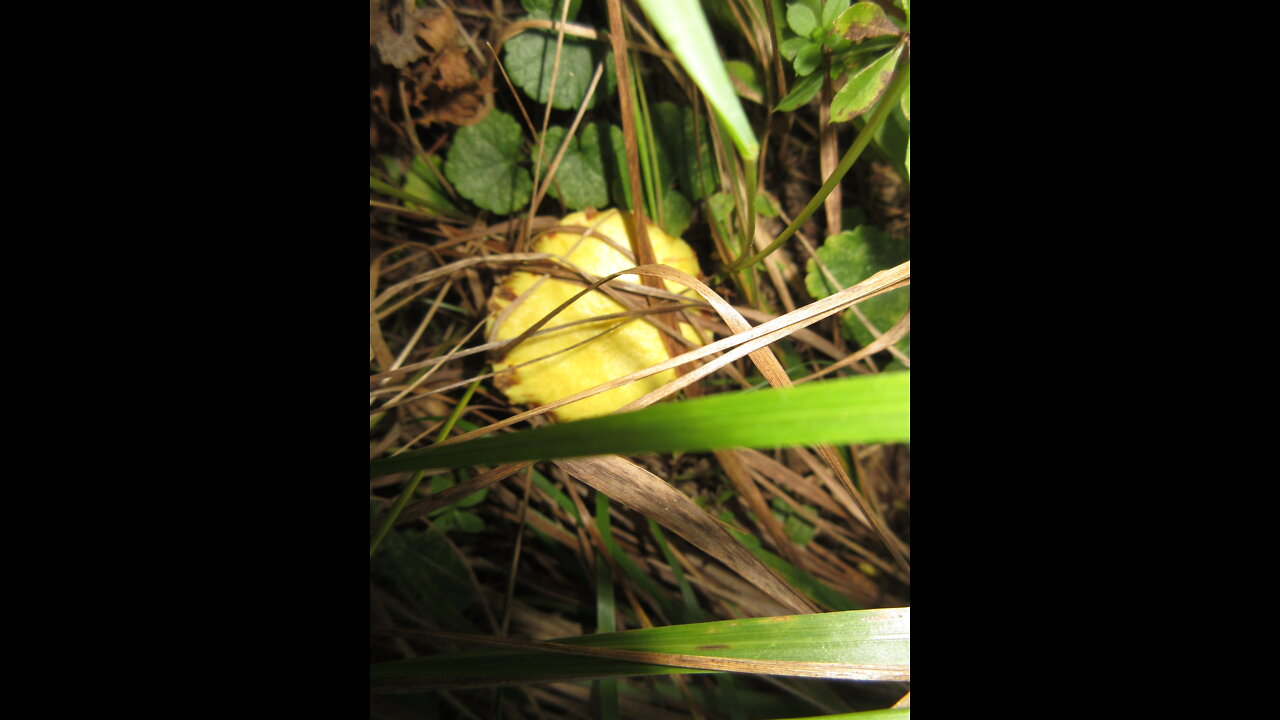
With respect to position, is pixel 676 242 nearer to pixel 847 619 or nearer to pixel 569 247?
pixel 569 247

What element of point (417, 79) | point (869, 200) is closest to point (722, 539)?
point (869, 200)

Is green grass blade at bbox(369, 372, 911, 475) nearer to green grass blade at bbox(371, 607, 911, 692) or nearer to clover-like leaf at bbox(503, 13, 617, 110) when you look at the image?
green grass blade at bbox(371, 607, 911, 692)

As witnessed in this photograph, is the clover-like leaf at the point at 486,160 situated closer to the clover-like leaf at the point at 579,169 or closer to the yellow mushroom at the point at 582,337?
the clover-like leaf at the point at 579,169

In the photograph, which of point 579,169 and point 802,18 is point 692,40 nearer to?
point 802,18

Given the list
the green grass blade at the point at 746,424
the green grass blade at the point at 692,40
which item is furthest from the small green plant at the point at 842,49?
the green grass blade at the point at 746,424

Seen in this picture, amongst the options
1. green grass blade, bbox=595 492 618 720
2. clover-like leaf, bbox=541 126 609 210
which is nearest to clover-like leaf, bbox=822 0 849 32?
clover-like leaf, bbox=541 126 609 210
